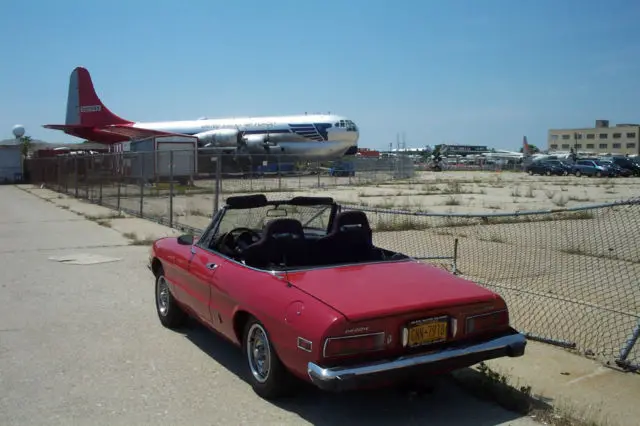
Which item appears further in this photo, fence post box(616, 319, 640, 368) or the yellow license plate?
fence post box(616, 319, 640, 368)

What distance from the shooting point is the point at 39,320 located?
6.68 metres

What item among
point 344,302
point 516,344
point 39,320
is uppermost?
point 344,302

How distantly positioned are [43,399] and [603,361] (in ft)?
14.6

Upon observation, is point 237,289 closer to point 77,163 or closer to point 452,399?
point 452,399

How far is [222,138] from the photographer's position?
154 ft

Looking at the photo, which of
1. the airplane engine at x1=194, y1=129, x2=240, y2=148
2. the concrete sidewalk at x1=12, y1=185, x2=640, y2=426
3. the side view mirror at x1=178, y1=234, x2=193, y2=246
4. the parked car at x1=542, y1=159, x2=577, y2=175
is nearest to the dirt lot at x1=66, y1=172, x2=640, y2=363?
the concrete sidewalk at x1=12, y1=185, x2=640, y2=426

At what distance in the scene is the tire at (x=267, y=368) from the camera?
14.0 ft

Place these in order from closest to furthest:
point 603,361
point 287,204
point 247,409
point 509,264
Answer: point 247,409
point 603,361
point 287,204
point 509,264

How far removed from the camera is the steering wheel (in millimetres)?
5551

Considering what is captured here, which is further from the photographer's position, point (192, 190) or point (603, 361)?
point (192, 190)

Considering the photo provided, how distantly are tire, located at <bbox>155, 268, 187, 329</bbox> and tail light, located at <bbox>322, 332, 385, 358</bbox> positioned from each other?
2.79m

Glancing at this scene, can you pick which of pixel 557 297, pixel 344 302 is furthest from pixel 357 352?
pixel 557 297

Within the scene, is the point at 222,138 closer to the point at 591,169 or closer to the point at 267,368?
the point at 591,169

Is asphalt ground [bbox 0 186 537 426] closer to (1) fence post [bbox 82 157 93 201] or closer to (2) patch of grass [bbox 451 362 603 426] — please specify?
(2) patch of grass [bbox 451 362 603 426]
